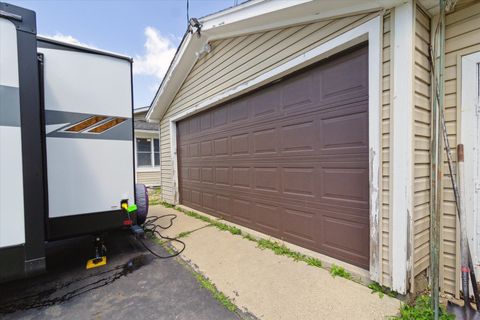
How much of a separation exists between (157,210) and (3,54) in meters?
4.82

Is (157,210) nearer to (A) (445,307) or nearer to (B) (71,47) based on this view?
(B) (71,47)

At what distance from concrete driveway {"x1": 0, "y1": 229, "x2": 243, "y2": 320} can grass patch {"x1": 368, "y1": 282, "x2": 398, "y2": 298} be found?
132 centimetres

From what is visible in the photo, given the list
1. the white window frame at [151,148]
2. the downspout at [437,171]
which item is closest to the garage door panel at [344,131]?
the downspout at [437,171]

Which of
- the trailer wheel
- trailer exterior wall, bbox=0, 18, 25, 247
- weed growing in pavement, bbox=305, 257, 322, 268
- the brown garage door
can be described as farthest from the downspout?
the trailer wheel

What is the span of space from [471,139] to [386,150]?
0.70 m

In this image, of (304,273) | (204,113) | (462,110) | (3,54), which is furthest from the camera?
(204,113)

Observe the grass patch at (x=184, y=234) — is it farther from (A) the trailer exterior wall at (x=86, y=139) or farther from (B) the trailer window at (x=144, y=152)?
(B) the trailer window at (x=144, y=152)

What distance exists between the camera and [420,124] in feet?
6.18

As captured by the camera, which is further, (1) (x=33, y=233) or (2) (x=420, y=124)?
(2) (x=420, y=124)

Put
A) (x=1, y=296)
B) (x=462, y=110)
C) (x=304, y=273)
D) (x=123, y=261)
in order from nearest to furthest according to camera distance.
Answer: (x=462, y=110) < (x=1, y=296) < (x=304, y=273) < (x=123, y=261)

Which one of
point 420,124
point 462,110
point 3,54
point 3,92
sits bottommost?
point 420,124

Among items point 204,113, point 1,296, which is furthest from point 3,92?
point 204,113

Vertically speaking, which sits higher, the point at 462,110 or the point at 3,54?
the point at 3,54

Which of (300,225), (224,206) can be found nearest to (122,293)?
(300,225)
